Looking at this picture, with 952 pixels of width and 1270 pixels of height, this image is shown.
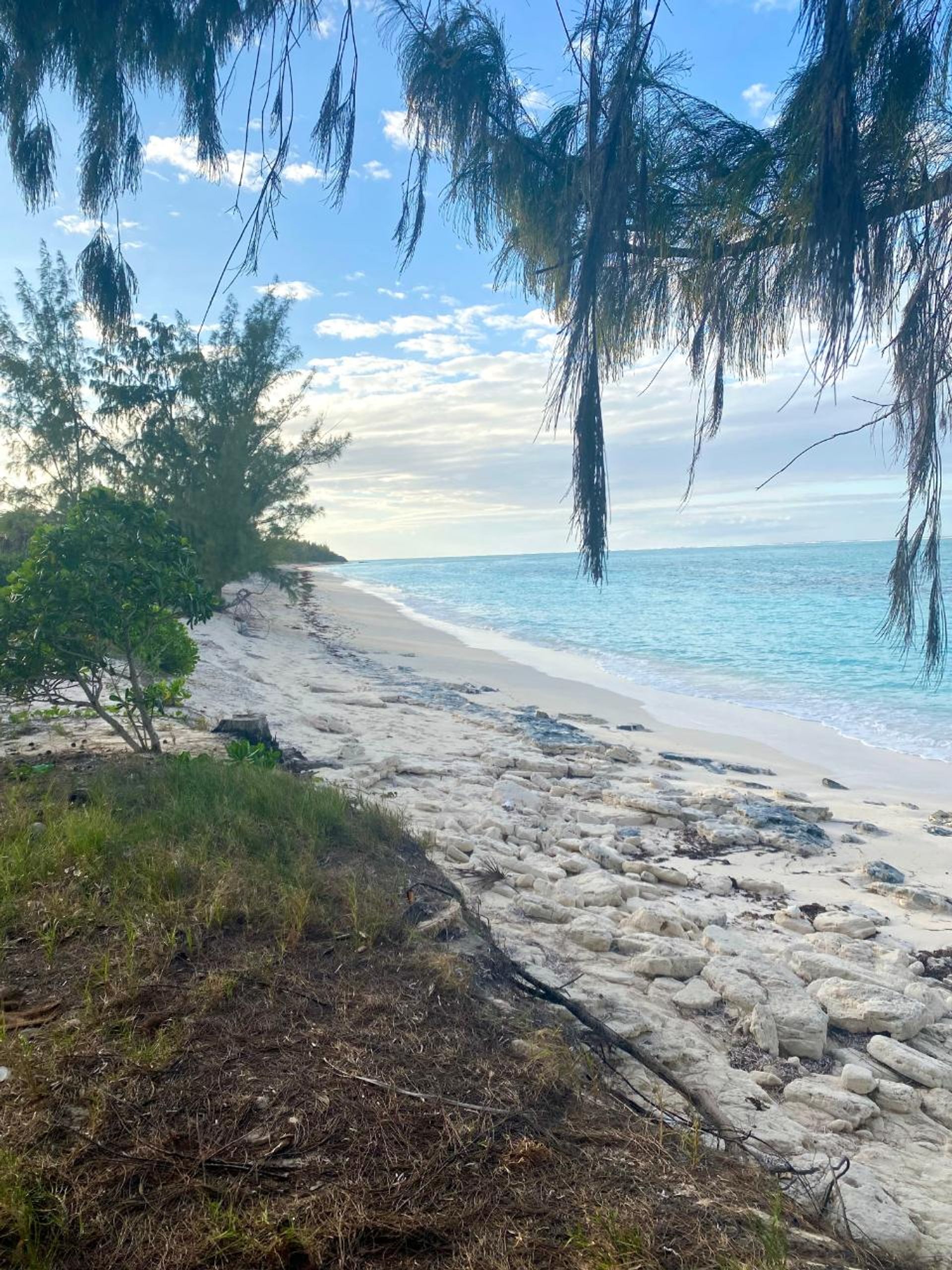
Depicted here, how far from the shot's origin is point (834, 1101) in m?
2.96

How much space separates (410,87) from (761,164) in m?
1.49

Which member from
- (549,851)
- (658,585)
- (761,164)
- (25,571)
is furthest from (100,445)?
Result: (658,585)

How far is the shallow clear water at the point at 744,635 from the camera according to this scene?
12727 millimetres

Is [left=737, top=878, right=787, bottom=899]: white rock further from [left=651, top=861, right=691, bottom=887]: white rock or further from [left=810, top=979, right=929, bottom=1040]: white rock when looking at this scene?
[left=810, top=979, right=929, bottom=1040]: white rock

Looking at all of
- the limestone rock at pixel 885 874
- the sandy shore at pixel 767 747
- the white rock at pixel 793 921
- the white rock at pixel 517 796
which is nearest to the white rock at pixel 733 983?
the white rock at pixel 793 921

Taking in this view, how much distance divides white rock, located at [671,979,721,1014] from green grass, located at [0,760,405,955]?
52.1 inches

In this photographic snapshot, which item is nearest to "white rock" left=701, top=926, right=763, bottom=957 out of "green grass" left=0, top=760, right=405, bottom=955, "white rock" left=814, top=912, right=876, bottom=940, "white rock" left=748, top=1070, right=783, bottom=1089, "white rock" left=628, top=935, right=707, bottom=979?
"white rock" left=628, top=935, right=707, bottom=979

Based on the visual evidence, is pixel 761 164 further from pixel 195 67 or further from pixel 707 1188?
pixel 707 1188

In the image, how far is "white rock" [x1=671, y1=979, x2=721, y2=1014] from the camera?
3.53 meters

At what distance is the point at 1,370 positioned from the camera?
17.2m

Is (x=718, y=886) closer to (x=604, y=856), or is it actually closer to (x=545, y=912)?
(x=604, y=856)

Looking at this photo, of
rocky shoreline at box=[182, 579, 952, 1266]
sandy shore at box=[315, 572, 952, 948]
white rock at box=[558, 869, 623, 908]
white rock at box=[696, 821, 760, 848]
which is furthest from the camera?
white rock at box=[696, 821, 760, 848]

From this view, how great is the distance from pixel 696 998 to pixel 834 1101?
703mm

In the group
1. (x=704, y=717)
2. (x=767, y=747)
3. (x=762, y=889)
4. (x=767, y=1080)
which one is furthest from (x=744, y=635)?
(x=767, y=1080)
